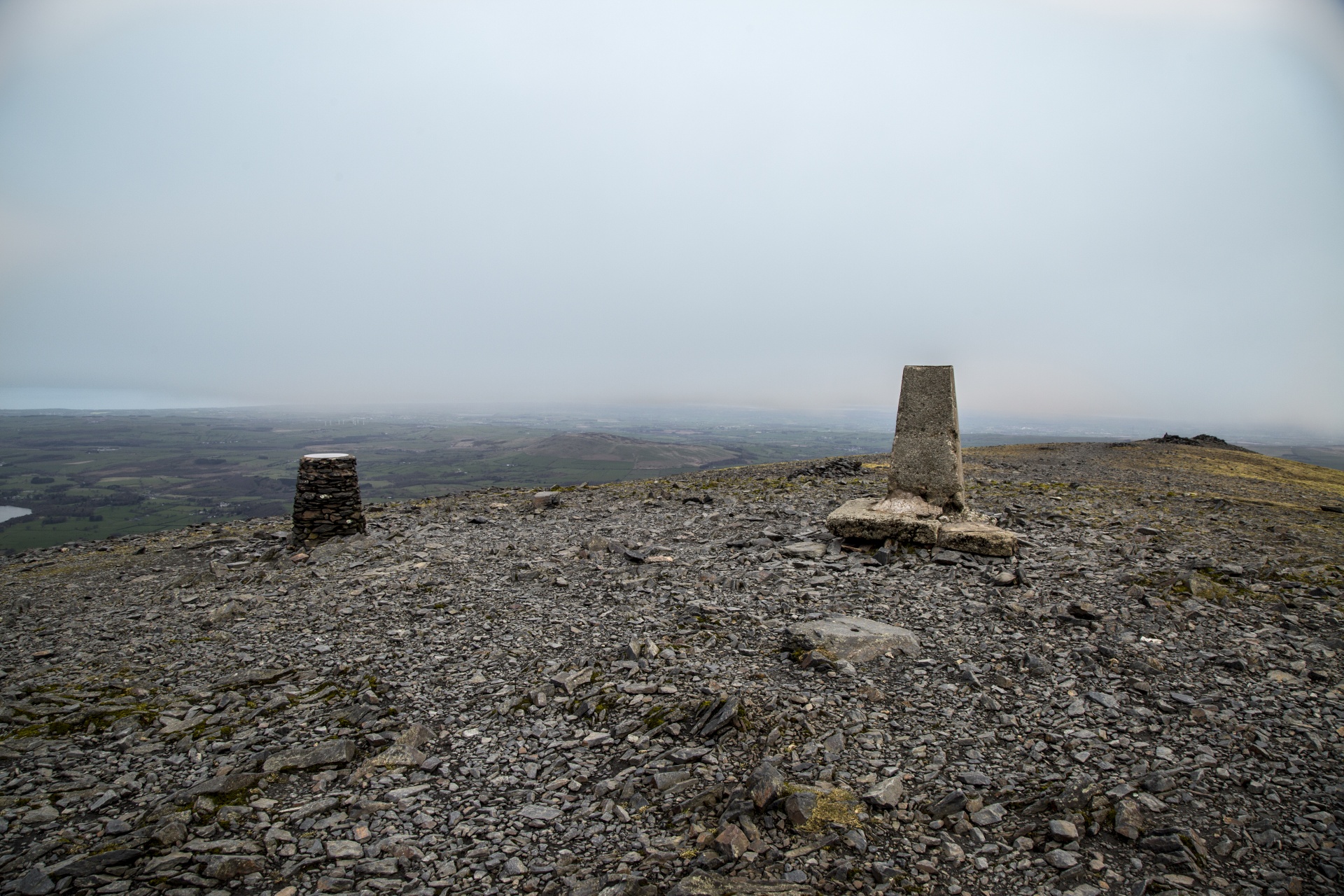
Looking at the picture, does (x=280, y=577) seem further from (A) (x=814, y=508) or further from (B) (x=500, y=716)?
(A) (x=814, y=508)

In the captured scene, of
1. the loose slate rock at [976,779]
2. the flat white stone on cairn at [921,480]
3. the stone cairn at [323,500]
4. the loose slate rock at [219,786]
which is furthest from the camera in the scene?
the stone cairn at [323,500]

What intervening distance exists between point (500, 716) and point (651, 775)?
222 centimetres

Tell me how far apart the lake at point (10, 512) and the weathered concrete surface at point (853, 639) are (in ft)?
222

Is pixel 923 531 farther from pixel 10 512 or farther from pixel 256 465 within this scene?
pixel 256 465

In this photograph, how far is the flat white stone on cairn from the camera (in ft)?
38.2

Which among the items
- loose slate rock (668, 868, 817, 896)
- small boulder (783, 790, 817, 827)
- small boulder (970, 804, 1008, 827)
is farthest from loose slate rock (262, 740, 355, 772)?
small boulder (970, 804, 1008, 827)

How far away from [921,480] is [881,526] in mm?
1730

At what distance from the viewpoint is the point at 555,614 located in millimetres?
9531

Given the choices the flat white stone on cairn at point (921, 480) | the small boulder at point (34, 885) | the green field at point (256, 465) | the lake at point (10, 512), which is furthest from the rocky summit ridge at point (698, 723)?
the lake at point (10, 512)

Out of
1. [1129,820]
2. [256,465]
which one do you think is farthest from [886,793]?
[256,465]

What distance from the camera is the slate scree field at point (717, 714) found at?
4551 mm

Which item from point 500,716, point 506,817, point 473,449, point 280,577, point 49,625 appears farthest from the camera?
point 473,449

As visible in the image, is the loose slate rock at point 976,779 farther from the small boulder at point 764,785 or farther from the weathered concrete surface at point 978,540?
the weathered concrete surface at point 978,540

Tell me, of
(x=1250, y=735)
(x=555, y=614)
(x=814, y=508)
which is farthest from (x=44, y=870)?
(x=814, y=508)
